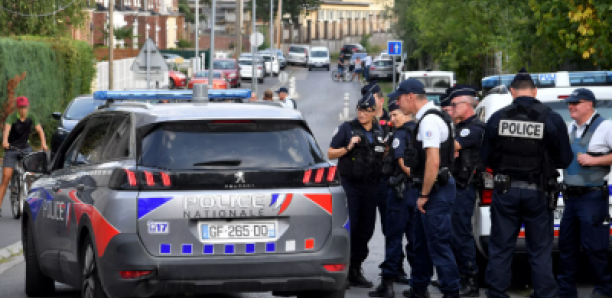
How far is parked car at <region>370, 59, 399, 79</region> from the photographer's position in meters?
59.1

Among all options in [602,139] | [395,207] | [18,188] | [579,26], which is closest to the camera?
[602,139]

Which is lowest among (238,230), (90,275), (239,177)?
(90,275)

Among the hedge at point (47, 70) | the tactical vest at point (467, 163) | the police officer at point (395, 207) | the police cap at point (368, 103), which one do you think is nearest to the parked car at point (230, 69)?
the hedge at point (47, 70)

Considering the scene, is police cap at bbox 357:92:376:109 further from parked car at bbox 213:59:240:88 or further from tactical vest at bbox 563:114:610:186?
parked car at bbox 213:59:240:88

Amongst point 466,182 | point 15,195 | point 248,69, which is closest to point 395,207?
point 466,182

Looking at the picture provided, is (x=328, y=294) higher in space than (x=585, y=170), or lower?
lower

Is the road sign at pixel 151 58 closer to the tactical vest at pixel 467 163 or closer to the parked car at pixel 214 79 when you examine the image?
the tactical vest at pixel 467 163

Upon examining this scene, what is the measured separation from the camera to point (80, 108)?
20656 mm

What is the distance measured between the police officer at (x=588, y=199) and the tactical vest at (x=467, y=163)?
743 mm

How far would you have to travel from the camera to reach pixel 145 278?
607 cm

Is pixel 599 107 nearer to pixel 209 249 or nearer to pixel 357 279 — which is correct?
pixel 357 279

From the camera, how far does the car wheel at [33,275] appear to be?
8.17 m

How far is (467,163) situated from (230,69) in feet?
160

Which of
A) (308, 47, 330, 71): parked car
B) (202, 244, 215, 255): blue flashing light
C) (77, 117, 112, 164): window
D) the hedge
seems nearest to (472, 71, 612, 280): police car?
(202, 244, 215, 255): blue flashing light
